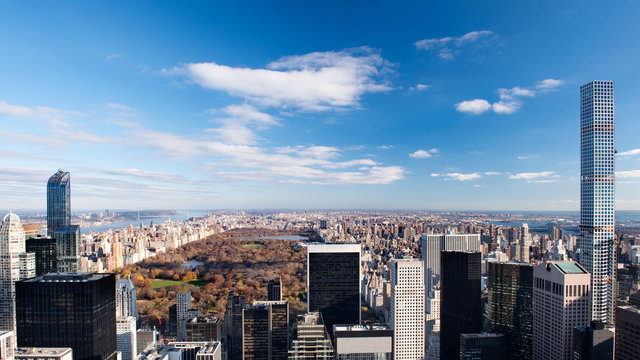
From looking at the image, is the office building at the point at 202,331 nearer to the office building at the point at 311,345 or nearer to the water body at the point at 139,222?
the office building at the point at 311,345

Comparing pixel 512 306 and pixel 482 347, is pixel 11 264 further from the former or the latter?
pixel 512 306

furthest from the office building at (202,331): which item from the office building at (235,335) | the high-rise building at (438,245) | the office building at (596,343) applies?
the high-rise building at (438,245)

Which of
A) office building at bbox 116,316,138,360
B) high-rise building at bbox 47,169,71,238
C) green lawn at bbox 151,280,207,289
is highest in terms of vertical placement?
high-rise building at bbox 47,169,71,238

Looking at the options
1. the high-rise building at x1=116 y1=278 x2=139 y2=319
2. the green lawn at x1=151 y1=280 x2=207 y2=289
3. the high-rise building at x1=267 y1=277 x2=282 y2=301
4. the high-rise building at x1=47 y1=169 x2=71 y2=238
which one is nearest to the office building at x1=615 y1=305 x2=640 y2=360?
the high-rise building at x1=267 y1=277 x2=282 y2=301

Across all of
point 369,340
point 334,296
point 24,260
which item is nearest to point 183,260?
point 24,260

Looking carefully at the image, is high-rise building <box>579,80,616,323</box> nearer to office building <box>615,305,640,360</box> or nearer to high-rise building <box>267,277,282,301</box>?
office building <box>615,305,640,360</box>

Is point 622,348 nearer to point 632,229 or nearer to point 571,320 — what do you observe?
point 571,320

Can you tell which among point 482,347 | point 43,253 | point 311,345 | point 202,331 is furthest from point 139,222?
point 482,347
